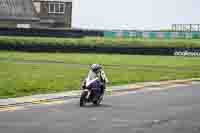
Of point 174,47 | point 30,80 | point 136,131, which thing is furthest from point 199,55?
point 136,131

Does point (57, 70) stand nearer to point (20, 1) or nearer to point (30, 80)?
point (30, 80)

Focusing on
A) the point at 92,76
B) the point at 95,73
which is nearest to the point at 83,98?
the point at 92,76

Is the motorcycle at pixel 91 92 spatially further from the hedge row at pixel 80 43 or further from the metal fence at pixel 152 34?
the metal fence at pixel 152 34

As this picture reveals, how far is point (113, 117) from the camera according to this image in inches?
709

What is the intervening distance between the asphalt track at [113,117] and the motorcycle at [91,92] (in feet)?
0.81

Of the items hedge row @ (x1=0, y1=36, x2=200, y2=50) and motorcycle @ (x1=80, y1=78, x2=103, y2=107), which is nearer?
motorcycle @ (x1=80, y1=78, x2=103, y2=107)

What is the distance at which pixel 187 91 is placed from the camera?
28.3 metres

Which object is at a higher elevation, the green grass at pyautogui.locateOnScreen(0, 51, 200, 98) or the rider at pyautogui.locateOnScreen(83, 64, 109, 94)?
the rider at pyautogui.locateOnScreen(83, 64, 109, 94)

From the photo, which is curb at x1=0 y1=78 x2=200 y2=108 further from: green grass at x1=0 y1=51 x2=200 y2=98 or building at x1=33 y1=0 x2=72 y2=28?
building at x1=33 y1=0 x2=72 y2=28

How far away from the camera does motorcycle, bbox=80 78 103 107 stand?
20875mm

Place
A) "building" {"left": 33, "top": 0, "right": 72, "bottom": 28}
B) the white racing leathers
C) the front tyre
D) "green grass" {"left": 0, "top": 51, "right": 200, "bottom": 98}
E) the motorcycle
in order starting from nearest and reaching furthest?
the front tyre, the motorcycle, the white racing leathers, "green grass" {"left": 0, "top": 51, "right": 200, "bottom": 98}, "building" {"left": 33, "top": 0, "right": 72, "bottom": 28}

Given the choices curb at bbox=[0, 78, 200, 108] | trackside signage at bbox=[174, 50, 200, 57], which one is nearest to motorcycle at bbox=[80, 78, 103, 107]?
curb at bbox=[0, 78, 200, 108]

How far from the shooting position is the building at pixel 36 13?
326ft

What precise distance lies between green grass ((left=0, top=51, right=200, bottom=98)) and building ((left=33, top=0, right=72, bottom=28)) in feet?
153
